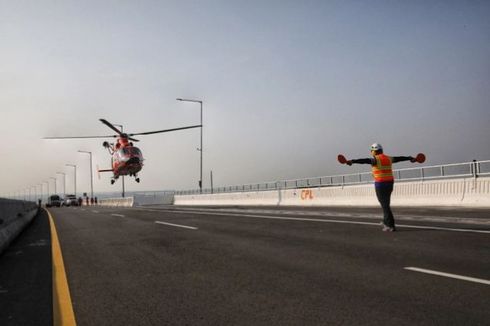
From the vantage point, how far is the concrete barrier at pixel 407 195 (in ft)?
60.8

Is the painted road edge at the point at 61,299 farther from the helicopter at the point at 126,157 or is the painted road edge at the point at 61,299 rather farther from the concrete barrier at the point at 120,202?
the concrete barrier at the point at 120,202

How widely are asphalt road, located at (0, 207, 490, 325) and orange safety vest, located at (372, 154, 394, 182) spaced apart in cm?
A: 122

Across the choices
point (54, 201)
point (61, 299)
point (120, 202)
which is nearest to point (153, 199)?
point (120, 202)

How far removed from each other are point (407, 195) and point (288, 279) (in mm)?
17493

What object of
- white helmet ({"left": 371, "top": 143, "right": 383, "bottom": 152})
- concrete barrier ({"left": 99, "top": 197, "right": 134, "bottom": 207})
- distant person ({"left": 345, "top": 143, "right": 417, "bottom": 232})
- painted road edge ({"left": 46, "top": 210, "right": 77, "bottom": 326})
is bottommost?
painted road edge ({"left": 46, "top": 210, "right": 77, "bottom": 326})

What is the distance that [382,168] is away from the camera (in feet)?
34.8

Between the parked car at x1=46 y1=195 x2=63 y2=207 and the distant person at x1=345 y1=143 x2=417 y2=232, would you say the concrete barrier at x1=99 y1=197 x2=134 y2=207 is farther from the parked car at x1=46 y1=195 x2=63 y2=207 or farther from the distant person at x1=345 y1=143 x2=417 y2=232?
the distant person at x1=345 y1=143 x2=417 y2=232

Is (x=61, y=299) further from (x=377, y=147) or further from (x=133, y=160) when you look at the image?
(x=133, y=160)

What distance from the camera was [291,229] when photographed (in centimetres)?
1166

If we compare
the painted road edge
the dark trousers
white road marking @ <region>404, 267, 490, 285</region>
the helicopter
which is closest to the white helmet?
the dark trousers

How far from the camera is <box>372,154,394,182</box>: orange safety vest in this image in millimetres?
10570

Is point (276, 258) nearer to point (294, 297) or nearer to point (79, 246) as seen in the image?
point (294, 297)

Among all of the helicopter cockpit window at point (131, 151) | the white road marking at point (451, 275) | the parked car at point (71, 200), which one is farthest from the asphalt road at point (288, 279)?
the parked car at point (71, 200)

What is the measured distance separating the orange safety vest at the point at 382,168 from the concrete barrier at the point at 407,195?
9270 millimetres
